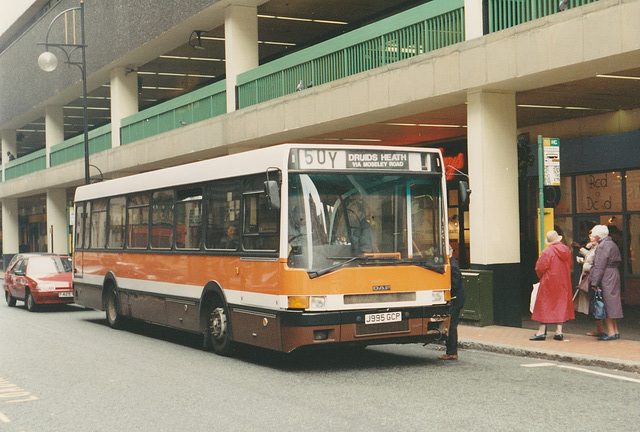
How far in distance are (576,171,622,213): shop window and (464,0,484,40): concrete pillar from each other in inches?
256

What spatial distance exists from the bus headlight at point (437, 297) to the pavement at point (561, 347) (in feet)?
4.44

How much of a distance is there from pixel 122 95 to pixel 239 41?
9471mm

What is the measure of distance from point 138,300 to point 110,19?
18.3 metres

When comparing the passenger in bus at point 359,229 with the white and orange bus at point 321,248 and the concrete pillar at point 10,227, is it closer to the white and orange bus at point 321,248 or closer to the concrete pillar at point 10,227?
the white and orange bus at point 321,248

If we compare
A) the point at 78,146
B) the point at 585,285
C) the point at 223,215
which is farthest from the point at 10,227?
the point at 585,285

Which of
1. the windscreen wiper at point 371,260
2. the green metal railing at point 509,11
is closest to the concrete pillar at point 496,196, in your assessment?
the green metal railing at point 509,11

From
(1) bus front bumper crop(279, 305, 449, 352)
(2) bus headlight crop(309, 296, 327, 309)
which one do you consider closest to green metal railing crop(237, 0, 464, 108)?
(1) bus front bumper crop(279, 305, 449, 352)

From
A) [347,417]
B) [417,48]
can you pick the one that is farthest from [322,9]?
[347,417]

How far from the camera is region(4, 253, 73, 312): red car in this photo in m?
21.8

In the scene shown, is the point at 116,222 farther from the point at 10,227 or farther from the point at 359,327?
the point at 10,227

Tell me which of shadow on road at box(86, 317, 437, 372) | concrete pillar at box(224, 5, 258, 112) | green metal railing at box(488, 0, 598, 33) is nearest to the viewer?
shadow on road at box(86, 317, 437, 372)

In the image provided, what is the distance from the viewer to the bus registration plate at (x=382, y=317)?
10.5 meters

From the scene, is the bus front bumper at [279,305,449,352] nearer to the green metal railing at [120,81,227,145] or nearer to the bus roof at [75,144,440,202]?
the bus roof at [75,144,440,202]

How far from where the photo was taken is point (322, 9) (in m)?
23.4
